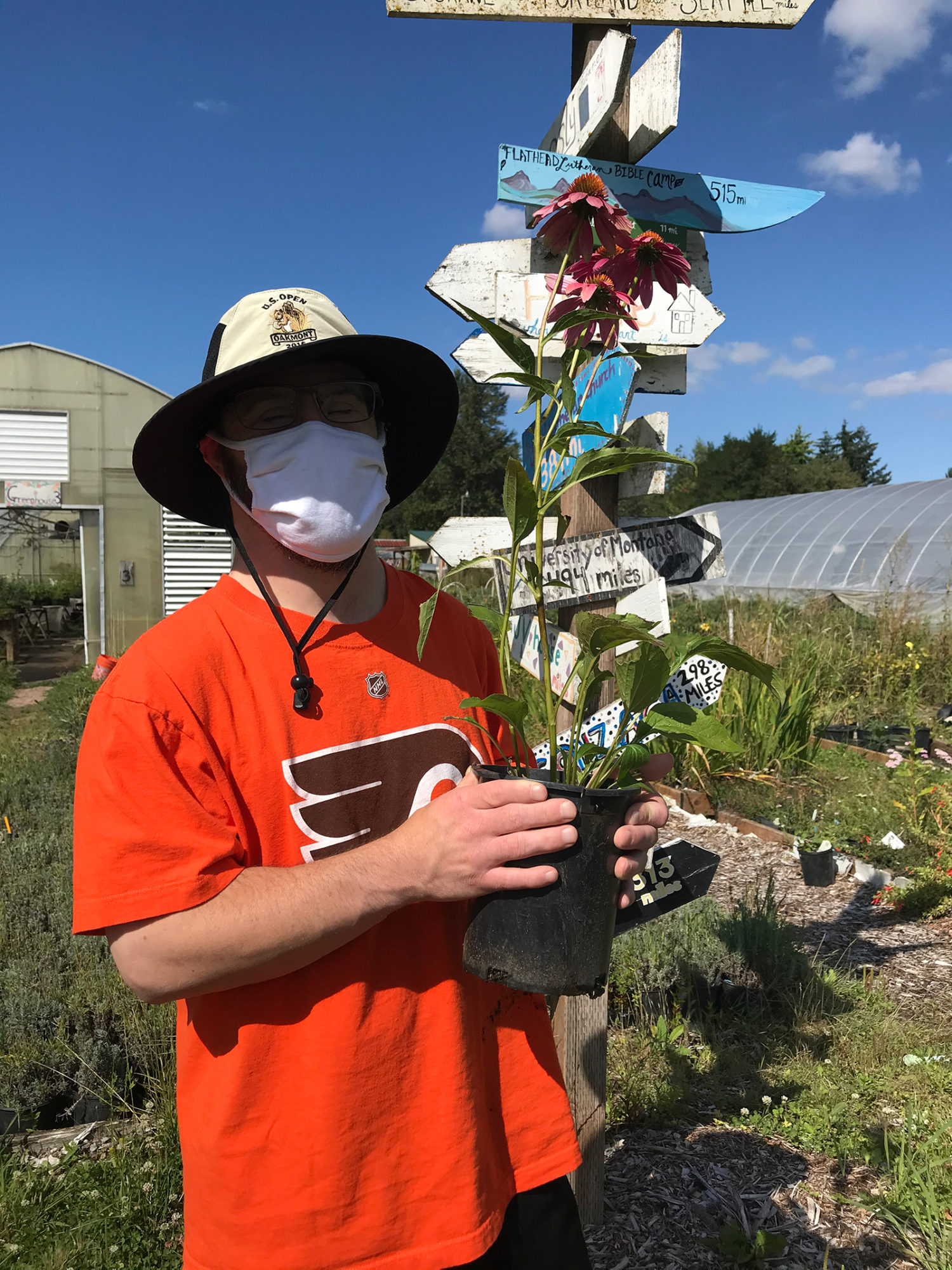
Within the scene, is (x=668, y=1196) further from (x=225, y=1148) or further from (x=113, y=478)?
(x=113, y=478)

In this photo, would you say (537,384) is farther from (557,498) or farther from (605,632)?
(605,632)

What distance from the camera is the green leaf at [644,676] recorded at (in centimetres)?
114

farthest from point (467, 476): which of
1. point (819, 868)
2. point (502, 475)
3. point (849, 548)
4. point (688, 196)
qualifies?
point (688, 196)

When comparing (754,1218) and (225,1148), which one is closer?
(225,1148)

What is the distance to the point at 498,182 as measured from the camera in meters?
1.92

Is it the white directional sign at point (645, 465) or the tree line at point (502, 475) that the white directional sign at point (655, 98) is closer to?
the white directional sign at point (645, 465)

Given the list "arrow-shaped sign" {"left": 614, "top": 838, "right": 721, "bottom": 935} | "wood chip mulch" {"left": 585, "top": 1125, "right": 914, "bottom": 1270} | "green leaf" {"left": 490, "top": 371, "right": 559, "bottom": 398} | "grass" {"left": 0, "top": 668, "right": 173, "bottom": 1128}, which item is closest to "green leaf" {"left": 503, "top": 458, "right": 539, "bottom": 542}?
"green leaf" {"left": 490, "top": 371, "right": 559, "bottom": 398}

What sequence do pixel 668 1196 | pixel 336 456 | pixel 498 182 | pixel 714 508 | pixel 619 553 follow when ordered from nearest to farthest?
pixel 336 456, pixel 498 182, pixel 619 553, pixel 668 1196, pixel 714 508

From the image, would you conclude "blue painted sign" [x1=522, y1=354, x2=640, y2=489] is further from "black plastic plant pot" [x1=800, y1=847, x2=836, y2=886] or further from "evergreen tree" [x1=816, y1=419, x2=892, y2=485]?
"evergreen tree" [x1=816, y1=419, x2=892, y2=485]

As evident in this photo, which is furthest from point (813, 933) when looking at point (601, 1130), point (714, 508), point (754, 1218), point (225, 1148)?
point (714, 508)

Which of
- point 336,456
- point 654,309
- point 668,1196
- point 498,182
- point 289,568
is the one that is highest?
point 498,182

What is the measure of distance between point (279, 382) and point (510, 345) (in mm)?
383

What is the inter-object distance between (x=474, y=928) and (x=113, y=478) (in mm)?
12024

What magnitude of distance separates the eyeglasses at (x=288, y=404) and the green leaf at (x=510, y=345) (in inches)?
10.3
